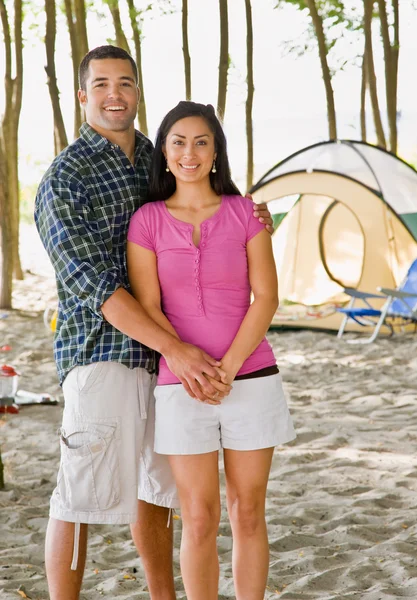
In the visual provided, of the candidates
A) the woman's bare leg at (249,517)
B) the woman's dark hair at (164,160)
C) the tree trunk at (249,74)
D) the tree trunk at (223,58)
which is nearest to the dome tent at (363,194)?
the tree trunk at (223,58)

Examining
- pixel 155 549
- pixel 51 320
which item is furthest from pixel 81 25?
pixel 155 549

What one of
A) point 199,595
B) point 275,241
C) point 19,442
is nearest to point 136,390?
point 199,595

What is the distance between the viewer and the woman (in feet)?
7.41

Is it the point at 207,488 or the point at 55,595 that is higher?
the point at 207,488

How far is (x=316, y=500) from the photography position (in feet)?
12.0

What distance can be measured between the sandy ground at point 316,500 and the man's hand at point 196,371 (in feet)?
2.98

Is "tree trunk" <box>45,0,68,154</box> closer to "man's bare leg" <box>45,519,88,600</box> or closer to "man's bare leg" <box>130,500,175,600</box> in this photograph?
"man's bare leg" <box>130,500,175,600</box>

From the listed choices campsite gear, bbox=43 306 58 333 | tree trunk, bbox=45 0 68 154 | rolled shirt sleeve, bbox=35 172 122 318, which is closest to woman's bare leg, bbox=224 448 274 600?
rolled shirt sleeve, bbox=35 172 122 318

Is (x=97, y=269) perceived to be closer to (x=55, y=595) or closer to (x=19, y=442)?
(x=55, y=595)

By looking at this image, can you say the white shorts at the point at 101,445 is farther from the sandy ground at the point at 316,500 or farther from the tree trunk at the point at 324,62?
the tree trunk at the point at 324,62

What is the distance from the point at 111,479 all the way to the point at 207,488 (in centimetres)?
28

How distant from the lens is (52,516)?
2.34 m

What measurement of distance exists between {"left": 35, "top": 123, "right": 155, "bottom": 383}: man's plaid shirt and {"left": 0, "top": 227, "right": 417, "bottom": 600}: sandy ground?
3.11 feet

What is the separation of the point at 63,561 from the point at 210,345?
29.8 inches
